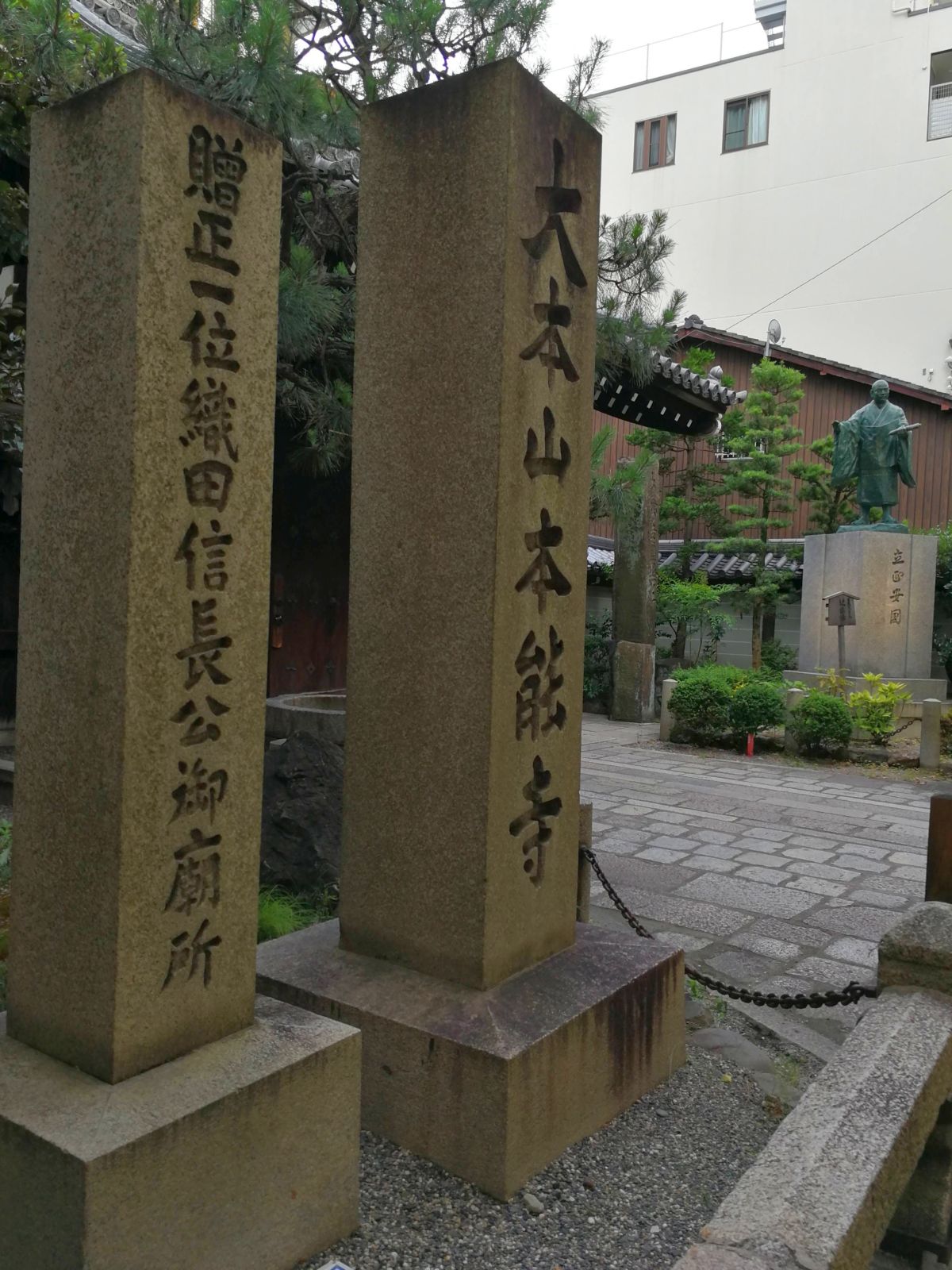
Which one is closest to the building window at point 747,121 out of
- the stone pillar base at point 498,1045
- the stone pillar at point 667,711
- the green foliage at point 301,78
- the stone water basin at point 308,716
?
the stone pillar at point 667,711

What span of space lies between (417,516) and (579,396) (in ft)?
2.23

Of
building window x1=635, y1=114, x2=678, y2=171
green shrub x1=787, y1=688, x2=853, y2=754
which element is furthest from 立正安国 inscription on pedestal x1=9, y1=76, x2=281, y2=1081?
building window x1=635, y1=114, x2=678, y2=171

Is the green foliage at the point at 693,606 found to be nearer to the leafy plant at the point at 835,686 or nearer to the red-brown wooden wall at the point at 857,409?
the red-brown wooden wall at the point at 857,409

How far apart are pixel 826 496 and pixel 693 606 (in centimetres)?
366

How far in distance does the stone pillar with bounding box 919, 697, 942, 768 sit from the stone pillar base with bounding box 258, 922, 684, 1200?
8550 mm

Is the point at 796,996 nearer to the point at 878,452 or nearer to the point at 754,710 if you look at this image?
the point at 754,710

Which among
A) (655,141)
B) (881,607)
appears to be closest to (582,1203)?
(881,607)

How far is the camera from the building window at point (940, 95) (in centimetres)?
2009

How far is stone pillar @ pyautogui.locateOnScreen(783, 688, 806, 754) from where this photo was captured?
38.1ft

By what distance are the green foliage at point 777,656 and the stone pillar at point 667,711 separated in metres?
6.09

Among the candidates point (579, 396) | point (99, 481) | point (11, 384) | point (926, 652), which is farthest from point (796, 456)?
point (99, 481)

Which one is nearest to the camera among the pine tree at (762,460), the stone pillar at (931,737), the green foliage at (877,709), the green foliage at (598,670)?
the stone pillar at (931,737)

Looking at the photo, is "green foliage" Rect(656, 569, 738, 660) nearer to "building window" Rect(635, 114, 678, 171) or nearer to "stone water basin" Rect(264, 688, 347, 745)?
"stone water basin" Rect(264, 688, 347, 745)

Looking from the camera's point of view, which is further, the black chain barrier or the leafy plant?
the leafy plant
